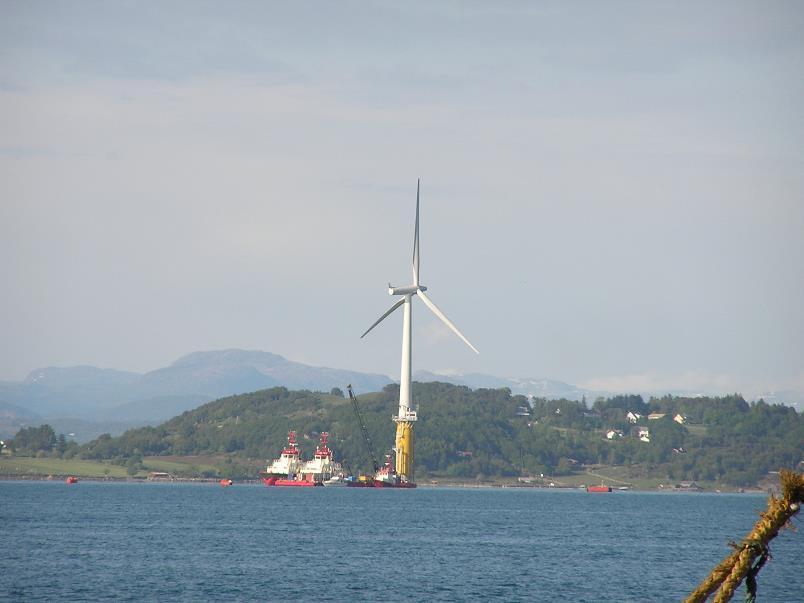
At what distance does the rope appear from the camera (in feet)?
79.3

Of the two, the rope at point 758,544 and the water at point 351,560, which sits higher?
the rope at point 758,544

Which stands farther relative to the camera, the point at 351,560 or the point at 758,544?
the point at 351,560

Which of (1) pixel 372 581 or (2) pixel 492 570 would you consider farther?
(2) pixel 492 570

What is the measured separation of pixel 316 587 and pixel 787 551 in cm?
7798

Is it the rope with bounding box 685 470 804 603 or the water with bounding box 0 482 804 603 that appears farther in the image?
the water with bounding box 0 482 804 603

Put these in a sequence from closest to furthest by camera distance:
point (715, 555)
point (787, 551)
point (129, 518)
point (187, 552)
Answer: point (187, 552)
point (715, 555)
point (787, 551)
point (129, 518)

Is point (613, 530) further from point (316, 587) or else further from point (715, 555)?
point (316, 587)

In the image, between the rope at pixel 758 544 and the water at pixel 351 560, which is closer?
the rope at pixel 758 544

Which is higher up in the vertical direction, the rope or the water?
the rope

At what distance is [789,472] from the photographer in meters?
24.3

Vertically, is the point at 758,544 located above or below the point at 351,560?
above

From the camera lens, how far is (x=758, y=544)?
24781mm

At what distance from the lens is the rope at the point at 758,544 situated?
24156 mm

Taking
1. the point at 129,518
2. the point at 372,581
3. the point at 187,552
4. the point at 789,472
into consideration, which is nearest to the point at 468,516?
the point at 129,518
